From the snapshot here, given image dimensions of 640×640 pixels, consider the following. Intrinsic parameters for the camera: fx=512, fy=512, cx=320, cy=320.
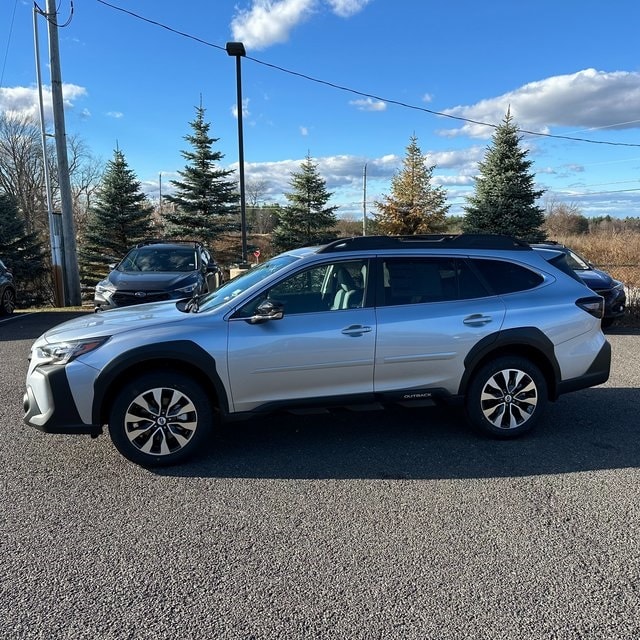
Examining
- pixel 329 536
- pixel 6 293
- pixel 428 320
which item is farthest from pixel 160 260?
pixel 329 536

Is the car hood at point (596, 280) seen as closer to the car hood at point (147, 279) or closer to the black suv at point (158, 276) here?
the black suv at point (158, 276)

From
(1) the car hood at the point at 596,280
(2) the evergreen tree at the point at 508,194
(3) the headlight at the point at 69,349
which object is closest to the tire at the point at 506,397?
(3) the headlight at the point at 69,349

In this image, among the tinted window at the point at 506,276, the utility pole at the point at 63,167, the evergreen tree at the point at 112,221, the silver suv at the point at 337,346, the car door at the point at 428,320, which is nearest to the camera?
the silver suv at the point at 337,346

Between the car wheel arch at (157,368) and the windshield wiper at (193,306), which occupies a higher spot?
the windshield wiper at (193,306)

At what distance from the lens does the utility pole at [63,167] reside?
13.0m

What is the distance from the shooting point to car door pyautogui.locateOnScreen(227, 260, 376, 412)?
155 inches

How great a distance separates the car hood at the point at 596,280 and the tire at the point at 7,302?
1276cm

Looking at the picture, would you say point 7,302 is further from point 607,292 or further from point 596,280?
point 607,292

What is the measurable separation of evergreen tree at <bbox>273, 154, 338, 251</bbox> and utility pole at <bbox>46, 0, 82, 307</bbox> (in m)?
14.1

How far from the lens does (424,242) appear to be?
4629mm

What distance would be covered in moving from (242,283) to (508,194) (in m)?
19.9

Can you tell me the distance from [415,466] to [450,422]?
1.12 m

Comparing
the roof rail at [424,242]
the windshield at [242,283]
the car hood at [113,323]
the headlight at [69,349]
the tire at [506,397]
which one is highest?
the roof rail at [424,242]

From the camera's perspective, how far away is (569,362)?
4.49 m
